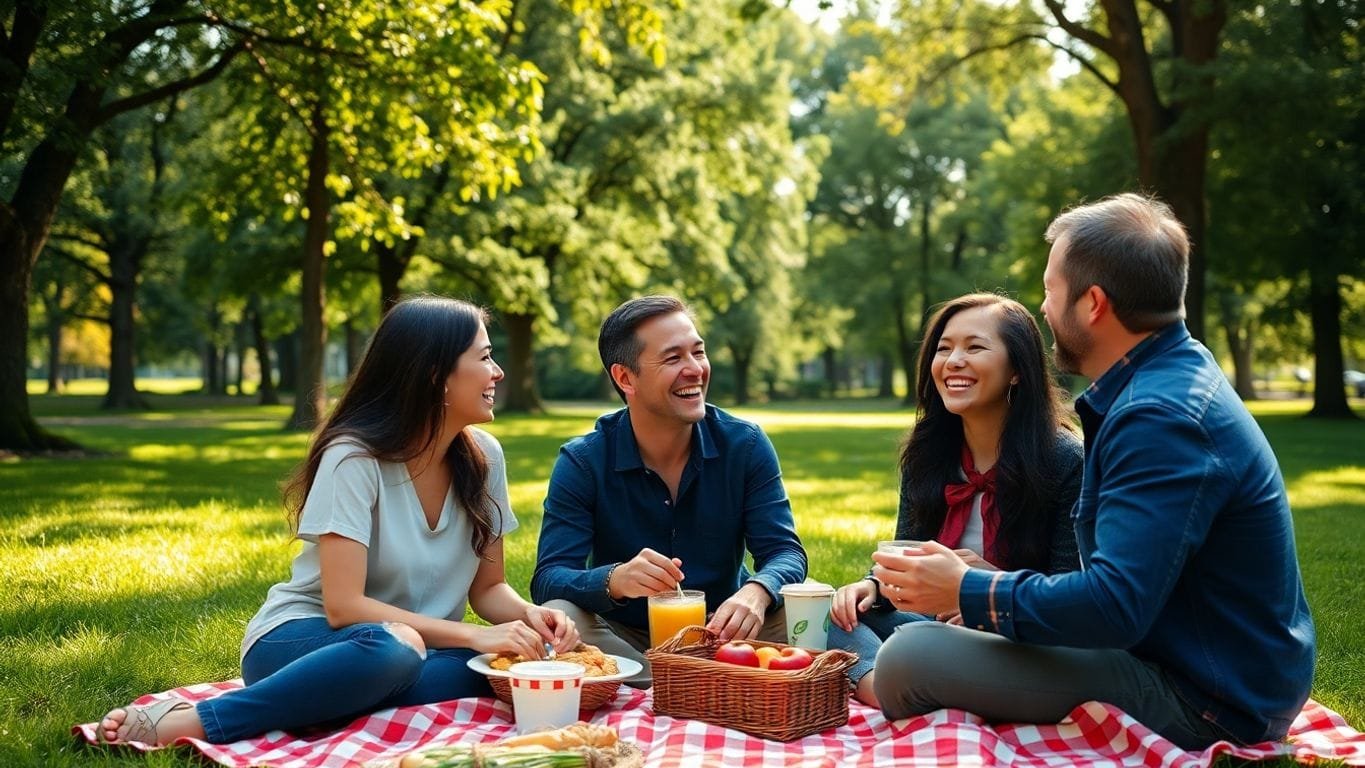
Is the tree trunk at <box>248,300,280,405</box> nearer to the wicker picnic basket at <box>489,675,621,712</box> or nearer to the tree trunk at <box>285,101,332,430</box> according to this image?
the tree trunk at <box>285,101,332,430</box>

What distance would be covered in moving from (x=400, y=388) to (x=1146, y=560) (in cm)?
246

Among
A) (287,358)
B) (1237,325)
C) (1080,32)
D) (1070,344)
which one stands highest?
(1080,32)

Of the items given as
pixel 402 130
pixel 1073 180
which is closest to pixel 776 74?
pixel 1073 180

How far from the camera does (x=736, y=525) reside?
489 centimetres

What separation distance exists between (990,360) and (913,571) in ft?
4.24

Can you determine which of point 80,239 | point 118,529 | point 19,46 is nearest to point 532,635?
point 118,529

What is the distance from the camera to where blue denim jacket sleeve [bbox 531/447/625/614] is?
15.4ft

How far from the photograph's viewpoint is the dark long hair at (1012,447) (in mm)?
4250

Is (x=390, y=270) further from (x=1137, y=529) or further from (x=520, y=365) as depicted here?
(x=1137, y=529)

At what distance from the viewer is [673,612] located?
13.8ft

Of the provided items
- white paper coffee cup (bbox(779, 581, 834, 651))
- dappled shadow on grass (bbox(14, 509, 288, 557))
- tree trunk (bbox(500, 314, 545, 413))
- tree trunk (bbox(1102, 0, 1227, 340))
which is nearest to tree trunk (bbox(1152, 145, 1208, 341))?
tree trunk (bbox(1102, 0, 1227, 340))

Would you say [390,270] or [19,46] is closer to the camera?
[19,46]

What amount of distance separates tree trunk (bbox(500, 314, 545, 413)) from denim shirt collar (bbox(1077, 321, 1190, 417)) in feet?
92.4

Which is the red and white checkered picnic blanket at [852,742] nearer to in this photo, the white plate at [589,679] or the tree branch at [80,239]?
the white plate at [589,679]
